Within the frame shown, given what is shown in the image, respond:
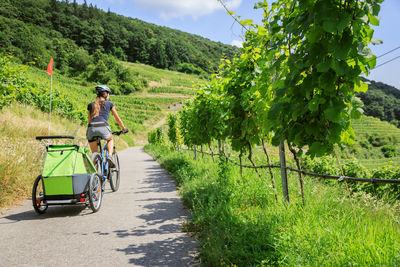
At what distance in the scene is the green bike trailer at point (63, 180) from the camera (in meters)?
4.23

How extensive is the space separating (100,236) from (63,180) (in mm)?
→ 1240

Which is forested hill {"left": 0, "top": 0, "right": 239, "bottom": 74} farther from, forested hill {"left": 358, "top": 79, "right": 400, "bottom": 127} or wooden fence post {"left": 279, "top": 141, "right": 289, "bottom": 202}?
wooden fence post {"left": 279, "top": 141, "right": 289, "bottom": 202}

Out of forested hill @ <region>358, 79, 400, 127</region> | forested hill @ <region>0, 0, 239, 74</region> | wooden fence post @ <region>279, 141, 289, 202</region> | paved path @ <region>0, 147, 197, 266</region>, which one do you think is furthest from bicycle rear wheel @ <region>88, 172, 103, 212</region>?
forested hill @ <region>0, 0, 239, 74</region>

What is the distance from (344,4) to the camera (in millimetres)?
2020

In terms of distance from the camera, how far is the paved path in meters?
2.88

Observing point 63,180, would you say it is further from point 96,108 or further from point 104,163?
point 96,108

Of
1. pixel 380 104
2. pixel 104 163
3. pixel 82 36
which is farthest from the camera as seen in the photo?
pixel 82 36

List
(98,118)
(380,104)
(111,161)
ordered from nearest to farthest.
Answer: (98,118)
(111,161)
(380,104)

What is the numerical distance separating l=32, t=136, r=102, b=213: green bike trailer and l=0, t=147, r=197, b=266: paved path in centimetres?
29

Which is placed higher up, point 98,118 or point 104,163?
point 98,118

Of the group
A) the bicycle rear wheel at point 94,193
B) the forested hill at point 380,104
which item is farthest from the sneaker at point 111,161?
the forested hill at point 380,104

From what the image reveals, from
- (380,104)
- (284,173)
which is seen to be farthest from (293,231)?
(380,104)

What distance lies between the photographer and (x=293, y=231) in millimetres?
2502

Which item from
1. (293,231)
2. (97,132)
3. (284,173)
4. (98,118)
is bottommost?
(293,231)
